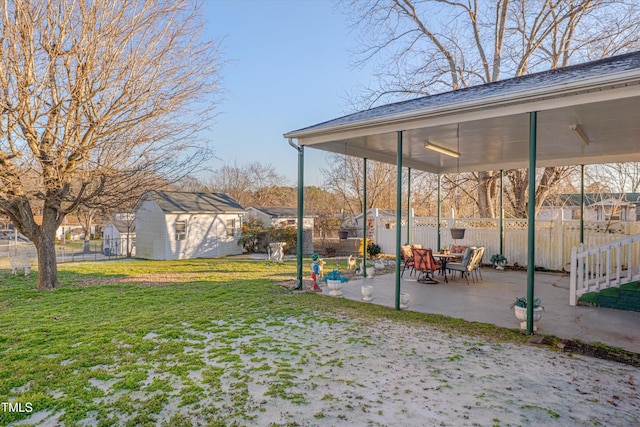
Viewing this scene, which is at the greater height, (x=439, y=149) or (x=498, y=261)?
(x=439, y=149)

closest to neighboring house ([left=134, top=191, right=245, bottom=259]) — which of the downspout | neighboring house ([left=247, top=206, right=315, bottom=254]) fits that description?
neighboring house ([left=247, top=206, right=315, bottom=254])

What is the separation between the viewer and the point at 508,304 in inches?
245

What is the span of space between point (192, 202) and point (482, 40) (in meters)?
15.7

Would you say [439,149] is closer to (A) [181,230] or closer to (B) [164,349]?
(B) [164,349]

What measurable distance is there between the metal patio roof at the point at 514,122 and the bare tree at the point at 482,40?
5265 millimetres

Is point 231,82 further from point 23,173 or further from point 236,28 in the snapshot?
point 23,173

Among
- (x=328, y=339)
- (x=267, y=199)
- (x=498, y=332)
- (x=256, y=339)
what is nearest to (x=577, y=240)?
(x=498, y=332)

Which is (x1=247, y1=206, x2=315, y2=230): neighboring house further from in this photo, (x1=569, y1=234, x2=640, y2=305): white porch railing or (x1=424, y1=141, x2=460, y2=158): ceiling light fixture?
(x1=569, y1=234, x2=640, y2=305): white porch railing

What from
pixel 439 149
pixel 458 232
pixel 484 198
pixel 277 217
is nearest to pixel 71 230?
pixel 277 217

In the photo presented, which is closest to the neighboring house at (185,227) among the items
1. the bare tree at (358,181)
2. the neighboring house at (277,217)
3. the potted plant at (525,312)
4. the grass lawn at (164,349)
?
the neighboring house at (277,217)

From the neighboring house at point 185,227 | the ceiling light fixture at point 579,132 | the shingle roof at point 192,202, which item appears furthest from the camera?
the shingle roof at point 192,202

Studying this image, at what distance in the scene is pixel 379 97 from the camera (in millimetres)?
16172

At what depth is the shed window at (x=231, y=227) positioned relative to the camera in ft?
64.4

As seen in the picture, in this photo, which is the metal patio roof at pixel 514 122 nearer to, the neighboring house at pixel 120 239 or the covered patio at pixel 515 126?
the covered patio at pixel 515 126
